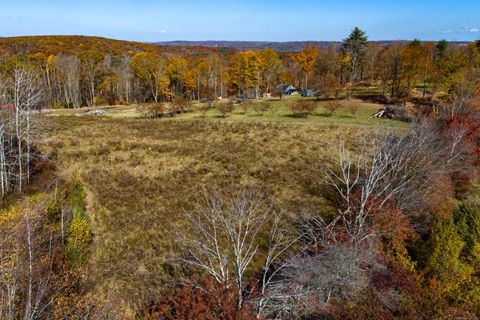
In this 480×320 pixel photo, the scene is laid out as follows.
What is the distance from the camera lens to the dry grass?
60.2 feet

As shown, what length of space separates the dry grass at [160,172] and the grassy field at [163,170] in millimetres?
71

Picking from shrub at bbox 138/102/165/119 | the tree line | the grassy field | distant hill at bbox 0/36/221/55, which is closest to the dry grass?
the grassy field

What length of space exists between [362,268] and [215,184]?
13.2 metres

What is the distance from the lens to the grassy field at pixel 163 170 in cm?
1842

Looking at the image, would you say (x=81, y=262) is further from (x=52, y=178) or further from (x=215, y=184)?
(x=215, y=184)

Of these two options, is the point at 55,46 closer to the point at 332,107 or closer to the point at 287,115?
the point at 287,115

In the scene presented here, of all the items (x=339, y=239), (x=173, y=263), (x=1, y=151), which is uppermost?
(x=1, y=151)

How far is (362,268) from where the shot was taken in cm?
1706

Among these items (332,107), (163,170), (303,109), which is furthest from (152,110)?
(332,107)

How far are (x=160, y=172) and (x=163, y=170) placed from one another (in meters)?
0.43

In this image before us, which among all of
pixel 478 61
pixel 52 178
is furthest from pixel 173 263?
pixel 478 61

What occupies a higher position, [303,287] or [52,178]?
[52,178]

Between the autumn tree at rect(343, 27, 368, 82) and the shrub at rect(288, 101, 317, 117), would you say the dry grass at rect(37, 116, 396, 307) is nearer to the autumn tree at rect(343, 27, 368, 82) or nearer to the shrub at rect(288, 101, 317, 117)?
the shrub at rect(288, 101, 317, 117)

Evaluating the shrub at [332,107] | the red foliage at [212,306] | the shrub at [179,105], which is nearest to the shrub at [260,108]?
the shrub at [332,107]
